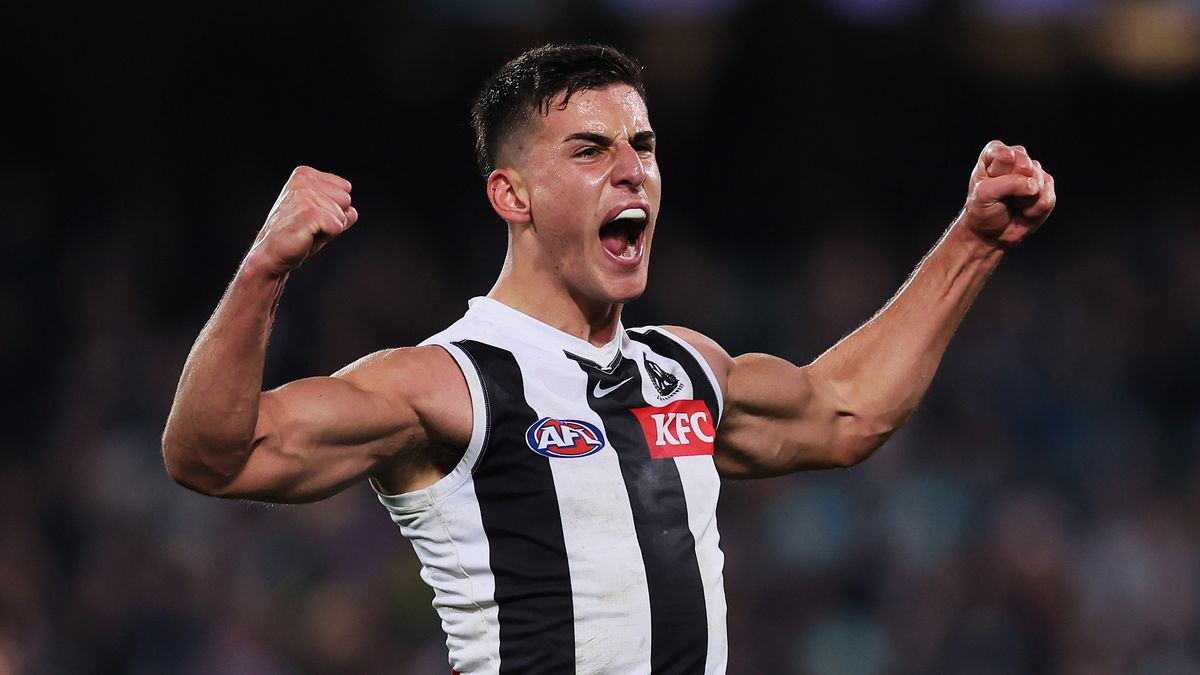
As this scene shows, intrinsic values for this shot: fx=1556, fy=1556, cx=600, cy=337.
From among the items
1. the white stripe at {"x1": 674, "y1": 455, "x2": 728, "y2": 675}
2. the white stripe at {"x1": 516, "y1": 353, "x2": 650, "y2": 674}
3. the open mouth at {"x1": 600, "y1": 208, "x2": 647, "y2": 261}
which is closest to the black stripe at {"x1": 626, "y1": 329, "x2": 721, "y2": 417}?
the white stripe at {"x1": 674, "y1": 455, "x2": 728, "y2": 675}

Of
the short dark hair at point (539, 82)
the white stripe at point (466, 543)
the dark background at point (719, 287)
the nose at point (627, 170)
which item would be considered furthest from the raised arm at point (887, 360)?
the dark background at point (719, 287)

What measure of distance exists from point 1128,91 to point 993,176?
7527 mm

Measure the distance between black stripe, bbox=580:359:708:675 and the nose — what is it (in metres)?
0.43

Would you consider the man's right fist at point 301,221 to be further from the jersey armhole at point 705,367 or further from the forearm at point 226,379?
the jersey armhole at point 705,367

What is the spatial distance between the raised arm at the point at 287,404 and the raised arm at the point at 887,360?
87 centimetres

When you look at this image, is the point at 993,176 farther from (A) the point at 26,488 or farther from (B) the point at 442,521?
(A) the point at 26,488

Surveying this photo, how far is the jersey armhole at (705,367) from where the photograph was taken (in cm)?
355

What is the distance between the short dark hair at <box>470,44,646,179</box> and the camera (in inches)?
135

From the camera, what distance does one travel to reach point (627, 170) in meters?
3.37

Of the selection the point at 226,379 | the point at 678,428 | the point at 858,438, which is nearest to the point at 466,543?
the point at 678,428

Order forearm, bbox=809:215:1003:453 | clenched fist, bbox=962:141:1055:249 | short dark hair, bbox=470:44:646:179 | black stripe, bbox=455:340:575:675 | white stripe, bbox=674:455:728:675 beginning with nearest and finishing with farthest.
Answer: black stripe, bbox=455:340:575:675
white stripe, bbox=674:455:728:675
short dark hair, bbox=470:44:646:179
clenched fist, bbox=962:141:1055:249
forearm, bbox=809:215:1003:453

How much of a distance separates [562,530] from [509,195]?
2.64ft

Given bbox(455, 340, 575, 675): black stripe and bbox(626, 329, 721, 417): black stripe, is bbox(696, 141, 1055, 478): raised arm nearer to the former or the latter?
bbox(626, 329, 721, 417): black stripe

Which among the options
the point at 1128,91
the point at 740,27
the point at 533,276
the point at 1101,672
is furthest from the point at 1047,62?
the point at 533,276
